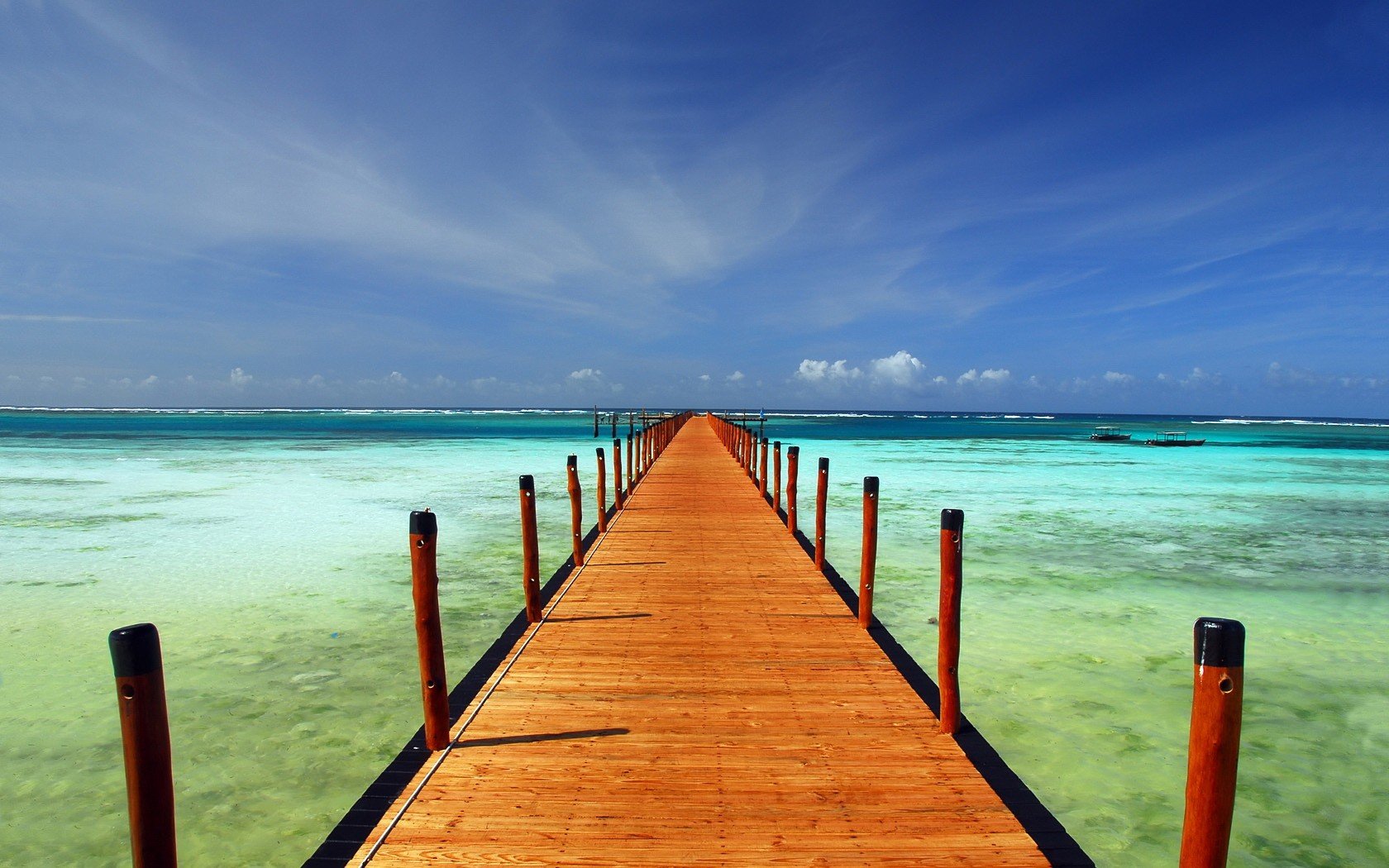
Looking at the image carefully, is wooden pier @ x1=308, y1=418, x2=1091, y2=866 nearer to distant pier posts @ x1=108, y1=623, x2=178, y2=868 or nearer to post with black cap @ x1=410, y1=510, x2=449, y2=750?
post with black cap @ x1=410, y1=510, x2=449, y2=750

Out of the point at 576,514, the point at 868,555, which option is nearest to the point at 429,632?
the point at 868,555

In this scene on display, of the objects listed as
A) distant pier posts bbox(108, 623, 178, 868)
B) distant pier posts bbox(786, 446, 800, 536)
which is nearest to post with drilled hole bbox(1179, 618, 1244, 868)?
distant pier posts bbox(108, 623, 178, 868)

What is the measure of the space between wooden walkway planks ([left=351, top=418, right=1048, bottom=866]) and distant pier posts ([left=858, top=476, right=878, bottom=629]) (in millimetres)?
188

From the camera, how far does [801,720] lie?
4445 mm

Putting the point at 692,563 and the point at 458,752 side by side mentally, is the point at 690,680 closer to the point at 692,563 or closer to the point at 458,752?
the point at 458,752

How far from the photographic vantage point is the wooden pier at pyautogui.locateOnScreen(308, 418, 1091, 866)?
320 centimetres

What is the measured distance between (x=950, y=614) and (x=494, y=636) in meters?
5.25

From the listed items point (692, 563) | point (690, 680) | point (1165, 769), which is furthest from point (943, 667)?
point (692, 563)

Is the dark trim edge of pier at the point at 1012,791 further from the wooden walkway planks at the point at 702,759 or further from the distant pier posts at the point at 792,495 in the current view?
Answer: the distant pier posts at the point at 792,495

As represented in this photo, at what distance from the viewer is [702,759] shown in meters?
3.95

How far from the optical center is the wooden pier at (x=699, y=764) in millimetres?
3195

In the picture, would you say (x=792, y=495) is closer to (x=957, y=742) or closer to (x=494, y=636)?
(x=494, y=636)

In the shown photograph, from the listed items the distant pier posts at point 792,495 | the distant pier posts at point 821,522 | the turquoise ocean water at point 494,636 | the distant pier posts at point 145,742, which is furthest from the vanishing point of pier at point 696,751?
the distant pier posts at point 792,495

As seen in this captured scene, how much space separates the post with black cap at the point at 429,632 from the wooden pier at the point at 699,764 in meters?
0.13
